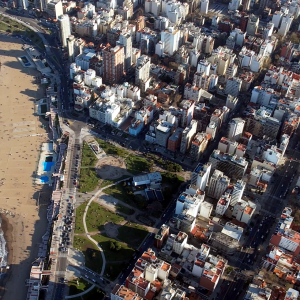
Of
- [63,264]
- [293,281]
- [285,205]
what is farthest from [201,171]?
[63,264]

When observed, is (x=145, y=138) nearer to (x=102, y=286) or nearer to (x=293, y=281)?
(x=102, y=286)

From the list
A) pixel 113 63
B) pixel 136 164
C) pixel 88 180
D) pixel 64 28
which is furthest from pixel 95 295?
pixel 64 28

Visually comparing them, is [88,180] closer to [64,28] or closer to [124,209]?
[124,209]

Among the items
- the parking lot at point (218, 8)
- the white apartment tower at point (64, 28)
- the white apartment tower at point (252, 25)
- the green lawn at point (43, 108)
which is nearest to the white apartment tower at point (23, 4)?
the white apartment tower at point (64, 28)

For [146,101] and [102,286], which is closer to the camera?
[102,286]

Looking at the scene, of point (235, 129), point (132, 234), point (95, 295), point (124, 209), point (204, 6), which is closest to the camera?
point (95, 295)

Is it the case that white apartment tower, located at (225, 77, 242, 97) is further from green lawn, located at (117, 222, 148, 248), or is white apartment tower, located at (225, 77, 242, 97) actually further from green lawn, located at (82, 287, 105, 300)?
green lawn, located at (82, 287, 105, 300)
